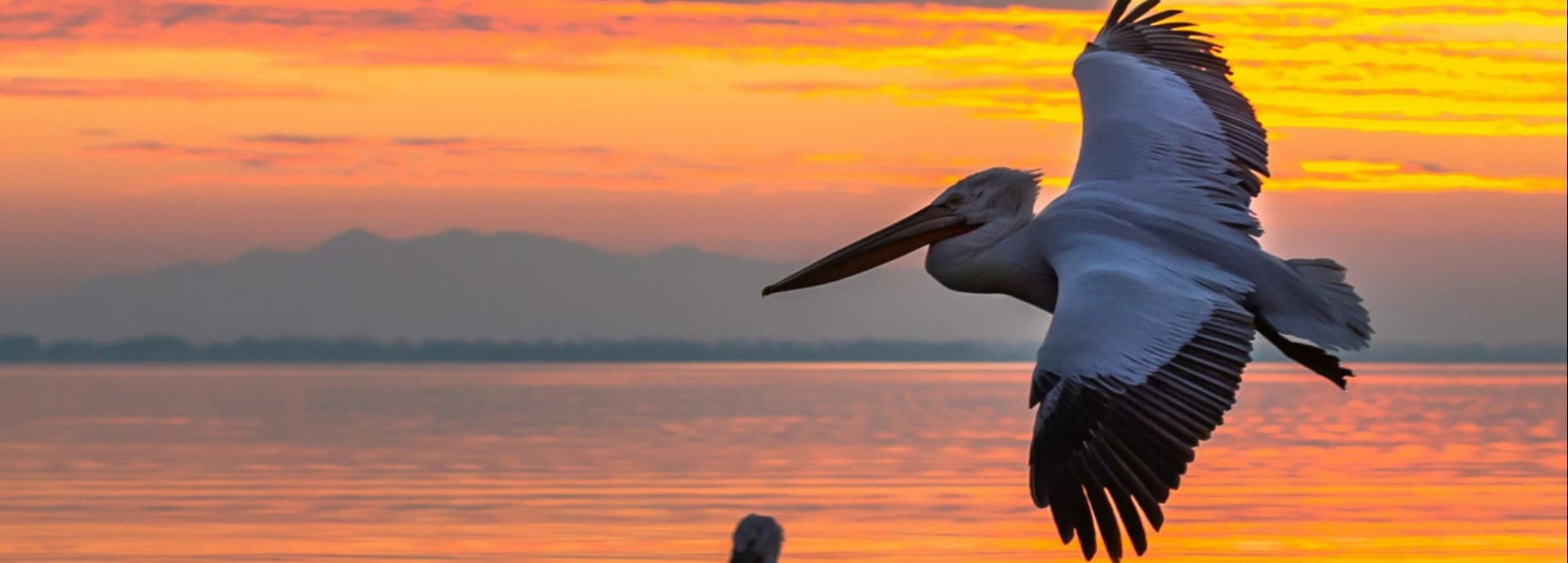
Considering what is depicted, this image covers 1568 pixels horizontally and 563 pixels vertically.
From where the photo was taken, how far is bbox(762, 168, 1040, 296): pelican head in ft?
27.0

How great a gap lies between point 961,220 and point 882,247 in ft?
1.07

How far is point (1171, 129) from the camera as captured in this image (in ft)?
27.8

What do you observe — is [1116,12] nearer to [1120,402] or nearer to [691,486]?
[1120,402]

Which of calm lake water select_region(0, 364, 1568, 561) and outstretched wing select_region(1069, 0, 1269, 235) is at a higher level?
outstretched wing select_region(1069, 0, 1269, 235)

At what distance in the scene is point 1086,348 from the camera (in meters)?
6.63

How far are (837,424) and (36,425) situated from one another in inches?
335

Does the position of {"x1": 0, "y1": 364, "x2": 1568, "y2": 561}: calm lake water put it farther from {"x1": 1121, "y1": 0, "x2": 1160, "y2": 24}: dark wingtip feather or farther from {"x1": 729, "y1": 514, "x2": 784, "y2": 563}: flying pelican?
{"x1": 729, "y1": 514, "x2": 784, "y2": 563}: flying pelican

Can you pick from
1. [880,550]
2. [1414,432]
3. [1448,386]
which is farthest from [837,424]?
[1448,386]

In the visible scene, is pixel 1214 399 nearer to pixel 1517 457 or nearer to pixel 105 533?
pixel 105 533

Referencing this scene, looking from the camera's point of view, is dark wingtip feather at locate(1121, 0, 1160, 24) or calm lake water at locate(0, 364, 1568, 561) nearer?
dark wingtip feather at locate(1121, 0, 1160, 24)

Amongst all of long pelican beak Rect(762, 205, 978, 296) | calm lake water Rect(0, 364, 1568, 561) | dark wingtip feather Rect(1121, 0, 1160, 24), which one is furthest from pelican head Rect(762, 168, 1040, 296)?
calm lake water Rect(0, 364, 1568, 561)

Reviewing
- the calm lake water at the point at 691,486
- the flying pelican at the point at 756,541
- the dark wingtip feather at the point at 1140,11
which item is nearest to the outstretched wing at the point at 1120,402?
the flying pelican at the point at 756,541

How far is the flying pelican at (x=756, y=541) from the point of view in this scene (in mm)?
6660

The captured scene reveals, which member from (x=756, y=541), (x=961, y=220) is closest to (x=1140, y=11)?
(x=961, y=220)
